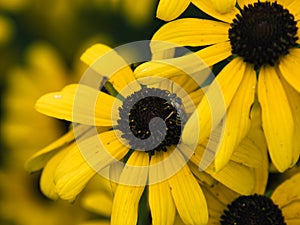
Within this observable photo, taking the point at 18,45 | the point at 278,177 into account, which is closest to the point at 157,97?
the point at 278,177

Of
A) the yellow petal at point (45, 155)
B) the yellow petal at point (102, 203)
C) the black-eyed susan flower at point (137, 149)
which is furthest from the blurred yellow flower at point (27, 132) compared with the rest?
the black-eyed susan flower at point (137, 149)

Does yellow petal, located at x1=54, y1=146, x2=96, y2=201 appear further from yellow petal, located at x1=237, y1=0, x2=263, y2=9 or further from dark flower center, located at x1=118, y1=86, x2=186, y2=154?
yellow petal, located at x1=237, y1=0, x2=263, y2=9

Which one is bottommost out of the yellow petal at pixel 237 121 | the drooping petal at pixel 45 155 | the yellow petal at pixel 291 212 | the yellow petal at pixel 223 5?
the yellow petal at pixel 291 212

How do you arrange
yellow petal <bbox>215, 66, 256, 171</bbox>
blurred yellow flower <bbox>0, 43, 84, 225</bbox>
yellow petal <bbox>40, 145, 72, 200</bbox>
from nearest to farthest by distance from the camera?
yellow petal <bbox>215, 66, 256, 171</bbox>
yellow petal <bbox>40, 145, 72, 200</bbox>
blurred yellow flower <bbox>0, 43, 84, 225</bbox>

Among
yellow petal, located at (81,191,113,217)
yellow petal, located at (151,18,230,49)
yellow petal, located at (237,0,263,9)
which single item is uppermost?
yellow petal, located at (237,0,263,9)

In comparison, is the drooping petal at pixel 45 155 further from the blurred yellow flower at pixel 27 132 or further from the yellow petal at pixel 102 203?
the blurred yellow flower at pixel 27 132

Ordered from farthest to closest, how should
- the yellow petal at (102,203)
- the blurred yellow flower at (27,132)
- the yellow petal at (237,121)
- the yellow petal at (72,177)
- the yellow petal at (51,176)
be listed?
1. the blurred yellow flower at (27,132)
2. the yellow petal at (102,203)
3. the yellow petal at (51,176)
4. the yellow petal at (72,177)
5. the yellow petal at (237,121)

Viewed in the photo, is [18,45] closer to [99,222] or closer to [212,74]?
[99,222]

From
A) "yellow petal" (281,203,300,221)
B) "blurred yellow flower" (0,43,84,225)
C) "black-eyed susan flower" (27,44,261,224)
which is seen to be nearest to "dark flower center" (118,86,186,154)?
"black-eyed susan flower" (27,44,261,224)

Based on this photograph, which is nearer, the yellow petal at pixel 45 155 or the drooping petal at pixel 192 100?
the drooping petal at pixel 192 100
